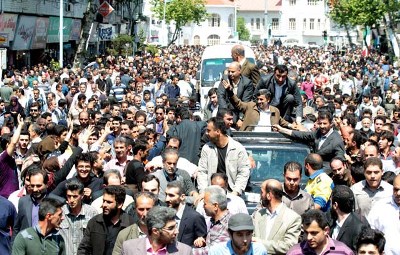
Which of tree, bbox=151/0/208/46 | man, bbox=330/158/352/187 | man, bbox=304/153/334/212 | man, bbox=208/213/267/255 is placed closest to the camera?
man, bbox=208/213/267/255

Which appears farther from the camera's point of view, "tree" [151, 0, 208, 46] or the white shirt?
"tree" [151, 0, 208, 46]

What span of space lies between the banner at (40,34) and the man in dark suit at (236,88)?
33.1 meters

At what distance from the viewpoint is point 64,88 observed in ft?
98.0

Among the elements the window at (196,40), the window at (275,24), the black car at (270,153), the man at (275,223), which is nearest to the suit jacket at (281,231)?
the man at (275,223)

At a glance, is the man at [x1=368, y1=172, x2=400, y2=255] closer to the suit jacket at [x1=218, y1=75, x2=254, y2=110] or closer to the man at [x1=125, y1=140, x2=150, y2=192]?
the man at [x1=125, y1=140, x2=150, y2=192]

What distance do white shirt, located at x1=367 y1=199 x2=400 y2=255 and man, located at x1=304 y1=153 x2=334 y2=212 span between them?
2.52 ft

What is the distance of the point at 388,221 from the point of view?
9.80 metres

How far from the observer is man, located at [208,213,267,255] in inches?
322

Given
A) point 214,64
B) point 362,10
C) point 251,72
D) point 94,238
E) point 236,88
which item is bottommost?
point 94,238

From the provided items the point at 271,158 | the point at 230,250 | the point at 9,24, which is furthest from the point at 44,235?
the point at 9,24

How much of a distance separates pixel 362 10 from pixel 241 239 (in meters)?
64.5

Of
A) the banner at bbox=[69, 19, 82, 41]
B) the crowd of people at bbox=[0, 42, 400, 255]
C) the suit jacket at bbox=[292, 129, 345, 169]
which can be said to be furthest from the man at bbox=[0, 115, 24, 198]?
the banner at bbox=[69, 19, 82, 41]

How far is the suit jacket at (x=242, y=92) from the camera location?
1551cm

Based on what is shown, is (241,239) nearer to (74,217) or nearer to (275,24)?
(74,217)
